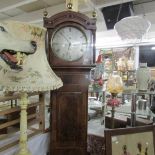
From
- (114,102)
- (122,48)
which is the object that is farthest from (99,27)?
(114,102)

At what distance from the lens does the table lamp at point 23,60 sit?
43.1 inches

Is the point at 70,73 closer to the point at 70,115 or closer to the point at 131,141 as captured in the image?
the point at 70,115

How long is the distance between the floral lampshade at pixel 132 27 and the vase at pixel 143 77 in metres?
0.33

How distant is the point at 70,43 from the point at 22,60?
56cm

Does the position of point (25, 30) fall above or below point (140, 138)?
above

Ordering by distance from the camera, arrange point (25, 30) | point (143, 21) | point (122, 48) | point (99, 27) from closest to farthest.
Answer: point (25, 30) < point (143, 21) < point (99, 27) < point (122, 48)

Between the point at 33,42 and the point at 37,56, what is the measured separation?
0.28 ft

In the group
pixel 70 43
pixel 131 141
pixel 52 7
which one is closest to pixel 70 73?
pixel 70 43

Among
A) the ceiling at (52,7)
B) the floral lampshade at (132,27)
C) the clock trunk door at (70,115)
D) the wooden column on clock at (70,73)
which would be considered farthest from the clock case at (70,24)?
the ceiling at (52,7)

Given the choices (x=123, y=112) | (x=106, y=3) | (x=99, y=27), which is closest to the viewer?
(x=123, y=112)

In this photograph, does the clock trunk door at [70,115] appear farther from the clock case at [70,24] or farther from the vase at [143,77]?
the vase at [143,77]

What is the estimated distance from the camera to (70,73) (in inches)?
64.4

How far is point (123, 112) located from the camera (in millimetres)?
2135

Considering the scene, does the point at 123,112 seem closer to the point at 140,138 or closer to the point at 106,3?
the point at 140,138
